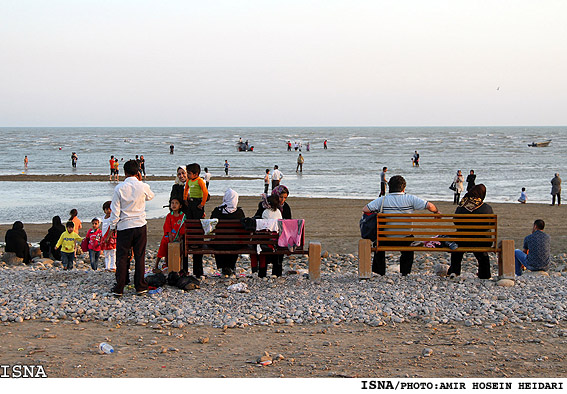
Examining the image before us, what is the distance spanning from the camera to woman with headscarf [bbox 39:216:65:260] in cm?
1310

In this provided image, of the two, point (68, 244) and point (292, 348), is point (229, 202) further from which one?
point (68, 244)

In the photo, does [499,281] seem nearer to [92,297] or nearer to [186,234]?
[186,234]

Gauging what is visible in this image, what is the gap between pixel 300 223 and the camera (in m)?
8.88

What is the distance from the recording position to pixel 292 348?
6141 mm

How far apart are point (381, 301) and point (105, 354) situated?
130 inches

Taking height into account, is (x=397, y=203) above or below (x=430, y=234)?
above

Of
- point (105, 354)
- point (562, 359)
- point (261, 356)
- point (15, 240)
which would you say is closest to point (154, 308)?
point (105, 354)

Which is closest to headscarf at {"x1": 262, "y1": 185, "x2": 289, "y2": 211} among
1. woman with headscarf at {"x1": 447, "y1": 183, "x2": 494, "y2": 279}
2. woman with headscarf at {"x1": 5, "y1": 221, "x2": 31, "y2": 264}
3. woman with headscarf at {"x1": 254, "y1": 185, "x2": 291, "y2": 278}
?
woman with headscarf at {"x1": 254, "y1": 185, "x2": 291, "y2": 278}

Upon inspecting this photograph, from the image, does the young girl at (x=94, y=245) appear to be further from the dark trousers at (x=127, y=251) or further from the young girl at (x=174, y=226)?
the dark trousers at (x=127, y=251)

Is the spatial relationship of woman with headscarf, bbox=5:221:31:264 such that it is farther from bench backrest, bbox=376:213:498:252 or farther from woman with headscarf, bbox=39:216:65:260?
bench backrest, bbox=376:213:498:252

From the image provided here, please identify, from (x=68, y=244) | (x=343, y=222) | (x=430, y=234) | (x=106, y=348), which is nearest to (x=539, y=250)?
(x=430, y=234)

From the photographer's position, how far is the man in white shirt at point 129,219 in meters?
7.76

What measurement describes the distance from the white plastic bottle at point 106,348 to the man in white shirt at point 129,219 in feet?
6.13

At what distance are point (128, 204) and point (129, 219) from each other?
0.62 feet
